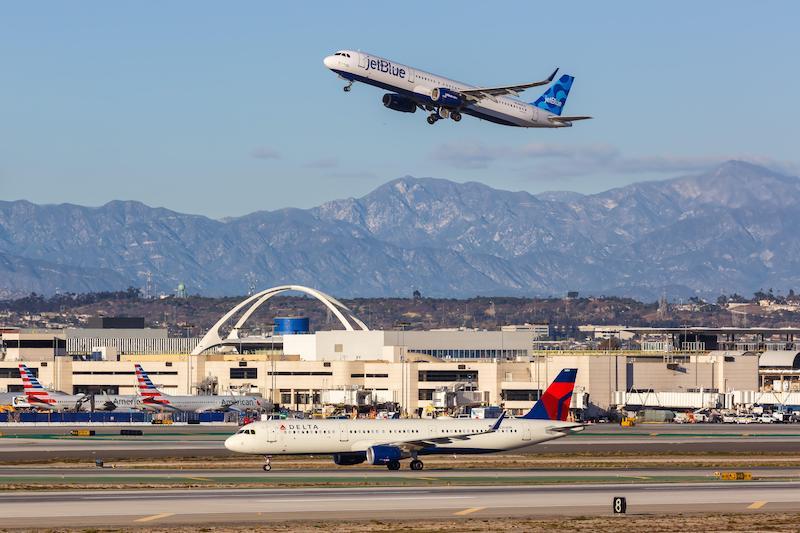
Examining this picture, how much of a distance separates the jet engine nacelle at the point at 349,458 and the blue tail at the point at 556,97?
161ft

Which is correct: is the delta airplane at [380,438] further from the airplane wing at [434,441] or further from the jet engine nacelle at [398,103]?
the jet engine nacelle at [398,103]

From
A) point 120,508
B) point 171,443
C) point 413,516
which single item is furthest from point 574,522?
point 171,443

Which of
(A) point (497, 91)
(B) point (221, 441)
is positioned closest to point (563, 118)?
(A) point (497, 91)

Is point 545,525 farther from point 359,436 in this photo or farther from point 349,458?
point 349,458

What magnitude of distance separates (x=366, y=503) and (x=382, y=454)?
74.3 ft

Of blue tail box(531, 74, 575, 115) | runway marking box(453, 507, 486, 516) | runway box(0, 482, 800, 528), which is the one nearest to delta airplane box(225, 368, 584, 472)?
runway box(0, 482, 800, 528)

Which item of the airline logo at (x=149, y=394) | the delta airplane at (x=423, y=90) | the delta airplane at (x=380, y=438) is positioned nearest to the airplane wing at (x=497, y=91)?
the delta airplane at (x=423, y=90)

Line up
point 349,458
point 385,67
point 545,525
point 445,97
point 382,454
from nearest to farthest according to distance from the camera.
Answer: point 545,525, point 382,454, point 349,458, point 445,97, point 385,67

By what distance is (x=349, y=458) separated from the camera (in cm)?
10100

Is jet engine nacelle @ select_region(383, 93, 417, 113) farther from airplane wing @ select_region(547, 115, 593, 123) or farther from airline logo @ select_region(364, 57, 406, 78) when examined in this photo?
airplane wing @ select_region(547, 115, 593, 123)

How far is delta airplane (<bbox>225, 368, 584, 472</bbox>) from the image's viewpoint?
99438 millimetres

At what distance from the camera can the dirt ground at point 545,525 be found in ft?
214

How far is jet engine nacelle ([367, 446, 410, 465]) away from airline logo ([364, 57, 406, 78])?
3334 cm

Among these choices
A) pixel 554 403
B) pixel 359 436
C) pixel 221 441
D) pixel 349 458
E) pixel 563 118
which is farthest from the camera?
pixel 221 441
